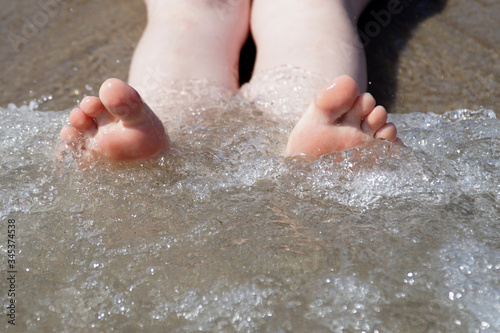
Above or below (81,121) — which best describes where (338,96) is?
above

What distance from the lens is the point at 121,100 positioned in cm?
116

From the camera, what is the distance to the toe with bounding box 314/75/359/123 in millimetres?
1171

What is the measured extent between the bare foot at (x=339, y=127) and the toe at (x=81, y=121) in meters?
0.48

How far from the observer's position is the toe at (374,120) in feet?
4.00

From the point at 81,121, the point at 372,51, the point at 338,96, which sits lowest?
the point at 372,51

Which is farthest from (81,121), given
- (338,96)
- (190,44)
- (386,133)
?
(386,133)

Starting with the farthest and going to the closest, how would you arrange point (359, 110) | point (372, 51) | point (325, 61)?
point (372, 51), point (325, 61), point (359, 110)

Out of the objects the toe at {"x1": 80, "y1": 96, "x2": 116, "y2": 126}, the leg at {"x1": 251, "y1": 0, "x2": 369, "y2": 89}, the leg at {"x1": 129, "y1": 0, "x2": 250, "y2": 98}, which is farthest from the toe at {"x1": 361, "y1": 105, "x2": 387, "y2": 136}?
the toe at {"x1": 80, "y1": 96, "x2": 116, "y2": 126}

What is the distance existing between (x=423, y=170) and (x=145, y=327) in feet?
2.38

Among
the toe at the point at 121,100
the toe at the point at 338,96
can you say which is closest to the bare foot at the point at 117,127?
the toe at the point at 121,100

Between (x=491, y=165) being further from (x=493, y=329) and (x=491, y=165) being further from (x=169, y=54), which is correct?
(x=169, y=54)

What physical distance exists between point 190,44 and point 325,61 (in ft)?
1.28

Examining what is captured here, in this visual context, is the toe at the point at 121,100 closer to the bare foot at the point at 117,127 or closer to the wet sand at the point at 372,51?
the bare foot at the point at 117,127

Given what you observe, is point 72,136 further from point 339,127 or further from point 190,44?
point 339,127
